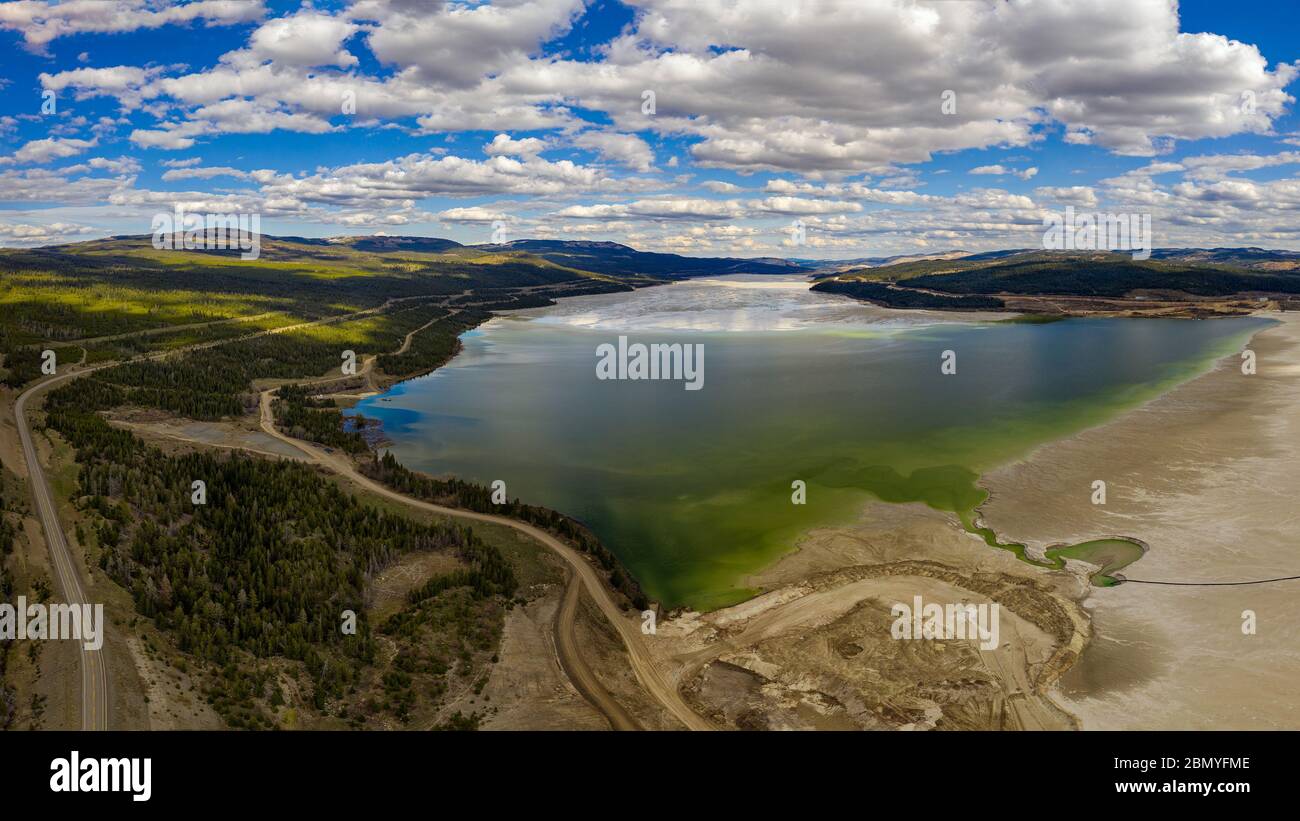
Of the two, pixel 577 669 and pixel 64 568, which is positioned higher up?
pixel 64 568

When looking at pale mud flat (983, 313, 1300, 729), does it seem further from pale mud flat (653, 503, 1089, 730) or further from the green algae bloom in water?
the green algae bloom in water

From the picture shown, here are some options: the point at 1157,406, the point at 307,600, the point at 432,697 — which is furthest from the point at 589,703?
the point at 1157,406

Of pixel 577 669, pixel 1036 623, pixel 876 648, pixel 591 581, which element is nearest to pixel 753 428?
pixel 591 581

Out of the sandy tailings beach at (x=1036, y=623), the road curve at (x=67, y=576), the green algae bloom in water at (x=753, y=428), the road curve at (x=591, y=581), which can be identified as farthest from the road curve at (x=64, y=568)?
the green algae bloom in water at (x=753, y=428)

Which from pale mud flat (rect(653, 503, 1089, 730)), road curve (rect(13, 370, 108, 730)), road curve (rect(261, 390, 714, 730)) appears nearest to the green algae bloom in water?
pale mud flat (rect(653, 503, 1089, 730))

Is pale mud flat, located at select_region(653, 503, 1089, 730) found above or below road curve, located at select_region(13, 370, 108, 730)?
below

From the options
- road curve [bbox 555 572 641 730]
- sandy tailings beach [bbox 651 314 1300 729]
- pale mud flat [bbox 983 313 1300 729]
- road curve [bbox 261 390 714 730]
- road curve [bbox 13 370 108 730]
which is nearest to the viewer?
road curve [bbox 13 370 108 730]

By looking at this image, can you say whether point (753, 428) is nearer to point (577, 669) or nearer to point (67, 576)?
point (577, 669)
